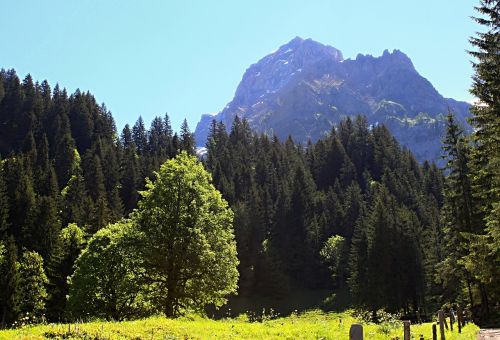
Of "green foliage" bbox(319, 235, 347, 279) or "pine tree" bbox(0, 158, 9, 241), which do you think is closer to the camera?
"pine tree" bbox(0, 158, 9, 241)

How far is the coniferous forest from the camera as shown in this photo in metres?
32.5

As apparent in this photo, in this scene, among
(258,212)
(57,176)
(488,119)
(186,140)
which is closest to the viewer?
(488,119)

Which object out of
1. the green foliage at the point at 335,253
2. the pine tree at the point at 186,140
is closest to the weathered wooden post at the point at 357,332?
the green foliage at the point at 335,253

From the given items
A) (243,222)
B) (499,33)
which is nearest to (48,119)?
(243,222)

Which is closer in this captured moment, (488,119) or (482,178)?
(488,119)

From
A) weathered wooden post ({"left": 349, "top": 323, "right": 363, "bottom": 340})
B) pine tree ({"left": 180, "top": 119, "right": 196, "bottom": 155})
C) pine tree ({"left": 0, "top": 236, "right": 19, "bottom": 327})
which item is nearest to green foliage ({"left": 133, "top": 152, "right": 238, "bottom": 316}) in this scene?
weathered wooden post ({"left": 349, "top": 323, "right": 363, "bottom": 340})

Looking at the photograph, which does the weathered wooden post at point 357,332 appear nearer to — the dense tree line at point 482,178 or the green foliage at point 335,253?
the dense tree line at point 482,178

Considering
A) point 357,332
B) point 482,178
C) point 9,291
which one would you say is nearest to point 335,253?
point 9,291

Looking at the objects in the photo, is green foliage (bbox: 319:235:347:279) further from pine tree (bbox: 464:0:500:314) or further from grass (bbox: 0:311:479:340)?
grass (bbox: 0:311:479:340)

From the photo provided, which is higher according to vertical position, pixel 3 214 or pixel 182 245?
pixel 3 214

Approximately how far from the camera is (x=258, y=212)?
108 metres

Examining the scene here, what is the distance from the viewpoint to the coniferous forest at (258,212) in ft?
107

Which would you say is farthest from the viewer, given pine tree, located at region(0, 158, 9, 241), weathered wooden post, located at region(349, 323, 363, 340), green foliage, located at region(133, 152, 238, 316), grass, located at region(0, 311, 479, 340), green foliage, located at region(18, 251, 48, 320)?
pine tree, located at region(0, 158, 9, 241)

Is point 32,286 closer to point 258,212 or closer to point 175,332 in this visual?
point 175,332
